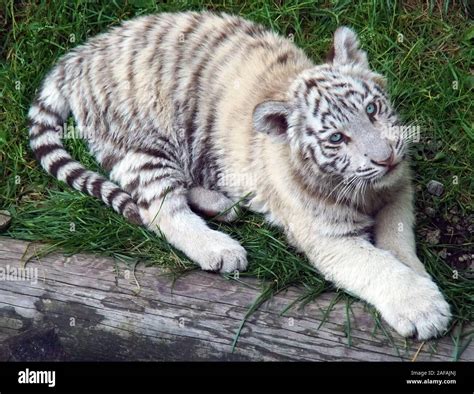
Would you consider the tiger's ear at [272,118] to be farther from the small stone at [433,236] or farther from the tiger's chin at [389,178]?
the small stone at [433,236]

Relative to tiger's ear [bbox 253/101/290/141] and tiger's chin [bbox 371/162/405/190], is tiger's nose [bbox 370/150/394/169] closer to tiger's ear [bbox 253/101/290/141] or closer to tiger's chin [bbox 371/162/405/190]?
tiger's chin [bbox 371/162/405/190]

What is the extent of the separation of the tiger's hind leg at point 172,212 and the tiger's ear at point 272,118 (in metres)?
0.60

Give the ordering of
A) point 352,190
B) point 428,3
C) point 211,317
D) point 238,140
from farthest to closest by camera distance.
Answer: point 428,3 < point 238,140 < point 352,190 < point 211,317

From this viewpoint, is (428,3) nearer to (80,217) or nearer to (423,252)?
(423,252)

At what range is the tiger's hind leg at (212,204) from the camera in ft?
15.1

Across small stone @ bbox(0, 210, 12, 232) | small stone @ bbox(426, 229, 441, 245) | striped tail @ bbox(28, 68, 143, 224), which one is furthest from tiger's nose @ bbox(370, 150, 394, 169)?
small stone @ bbox(0, 210, 12, 232)

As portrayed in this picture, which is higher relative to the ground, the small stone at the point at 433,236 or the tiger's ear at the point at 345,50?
the tiger's ear at the point at 345,50

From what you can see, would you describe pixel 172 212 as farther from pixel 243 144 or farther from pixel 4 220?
pixel 4 220

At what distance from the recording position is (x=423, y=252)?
438cm

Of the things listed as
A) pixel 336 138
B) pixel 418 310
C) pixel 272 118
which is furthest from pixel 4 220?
pixel 418 310

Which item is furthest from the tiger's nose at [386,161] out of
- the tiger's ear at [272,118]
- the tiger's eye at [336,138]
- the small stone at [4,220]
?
the small stone at [4,220]
